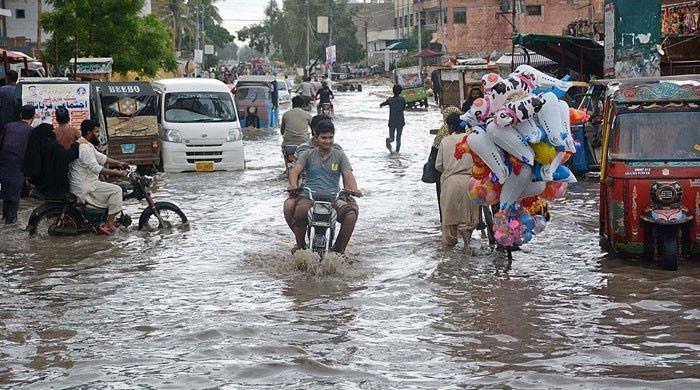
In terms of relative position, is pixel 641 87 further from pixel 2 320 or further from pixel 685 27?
pixel 685 27

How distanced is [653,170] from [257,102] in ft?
87.2

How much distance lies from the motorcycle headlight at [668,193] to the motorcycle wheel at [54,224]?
23.4 ft

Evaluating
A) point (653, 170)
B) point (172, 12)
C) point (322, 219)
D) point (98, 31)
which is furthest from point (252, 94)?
point (172, 12)

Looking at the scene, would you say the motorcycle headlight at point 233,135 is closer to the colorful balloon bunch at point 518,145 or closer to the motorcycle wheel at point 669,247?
the colorful balloon bunch at point 518,145

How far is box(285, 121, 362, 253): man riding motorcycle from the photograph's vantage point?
11508 millimetres

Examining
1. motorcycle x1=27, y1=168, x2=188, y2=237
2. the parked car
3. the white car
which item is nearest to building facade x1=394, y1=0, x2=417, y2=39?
the white car

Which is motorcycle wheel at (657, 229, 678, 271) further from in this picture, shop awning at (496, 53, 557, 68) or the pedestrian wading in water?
shop awning at (496, 53, 557, 68)

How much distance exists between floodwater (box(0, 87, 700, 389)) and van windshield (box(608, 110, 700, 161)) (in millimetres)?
1163

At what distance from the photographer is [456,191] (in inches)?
498

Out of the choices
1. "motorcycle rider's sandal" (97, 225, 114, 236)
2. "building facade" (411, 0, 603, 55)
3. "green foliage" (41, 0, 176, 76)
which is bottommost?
"motorcycle rider's sandal" (97, 225, 114, 236)

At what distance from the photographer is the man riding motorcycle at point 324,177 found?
11.5m

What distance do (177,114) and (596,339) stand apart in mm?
15874

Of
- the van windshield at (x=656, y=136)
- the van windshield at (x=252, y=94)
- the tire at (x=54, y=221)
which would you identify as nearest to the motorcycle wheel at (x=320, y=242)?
the van windshield at (x=656, y=136)

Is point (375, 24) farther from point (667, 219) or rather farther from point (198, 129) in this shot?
point (667, 219)
